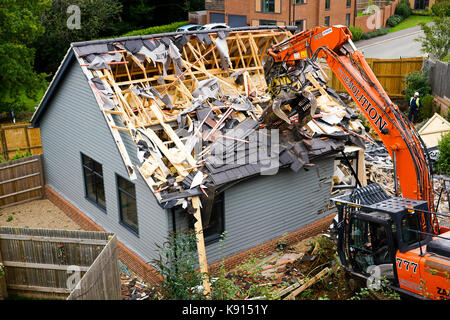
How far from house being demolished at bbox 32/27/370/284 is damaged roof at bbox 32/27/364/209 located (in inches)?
1.3

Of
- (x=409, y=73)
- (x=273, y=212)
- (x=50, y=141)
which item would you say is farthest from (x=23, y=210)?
(x=409, y=73)

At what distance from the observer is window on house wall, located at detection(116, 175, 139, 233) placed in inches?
558

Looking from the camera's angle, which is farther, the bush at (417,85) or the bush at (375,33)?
the bush at (375,33)

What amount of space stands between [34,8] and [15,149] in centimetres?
999

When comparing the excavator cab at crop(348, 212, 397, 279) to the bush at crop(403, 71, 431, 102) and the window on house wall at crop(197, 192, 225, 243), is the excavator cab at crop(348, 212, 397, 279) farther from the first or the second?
the bush at crop(403, 71, 431, 102)

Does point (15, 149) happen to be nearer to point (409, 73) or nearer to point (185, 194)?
point (185, 194)

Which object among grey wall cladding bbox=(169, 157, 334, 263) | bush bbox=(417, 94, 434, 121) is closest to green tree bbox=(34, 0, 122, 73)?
bush bbox=(417, 94, 434, 121)

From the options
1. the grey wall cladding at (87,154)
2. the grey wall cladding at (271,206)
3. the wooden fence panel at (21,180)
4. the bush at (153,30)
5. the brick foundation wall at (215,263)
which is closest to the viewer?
the grey wall cladding at (87,154)

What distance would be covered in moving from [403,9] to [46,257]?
166 ft

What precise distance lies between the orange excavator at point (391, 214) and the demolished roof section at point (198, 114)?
1782 mm

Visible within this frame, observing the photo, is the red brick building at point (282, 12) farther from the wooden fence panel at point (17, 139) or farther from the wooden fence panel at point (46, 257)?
the wooden fence panel at point (46, 257)

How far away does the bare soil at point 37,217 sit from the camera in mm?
17719

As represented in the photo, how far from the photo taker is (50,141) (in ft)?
62.4

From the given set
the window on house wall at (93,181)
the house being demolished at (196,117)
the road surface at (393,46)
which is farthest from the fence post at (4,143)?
the road surface at (393,46)
